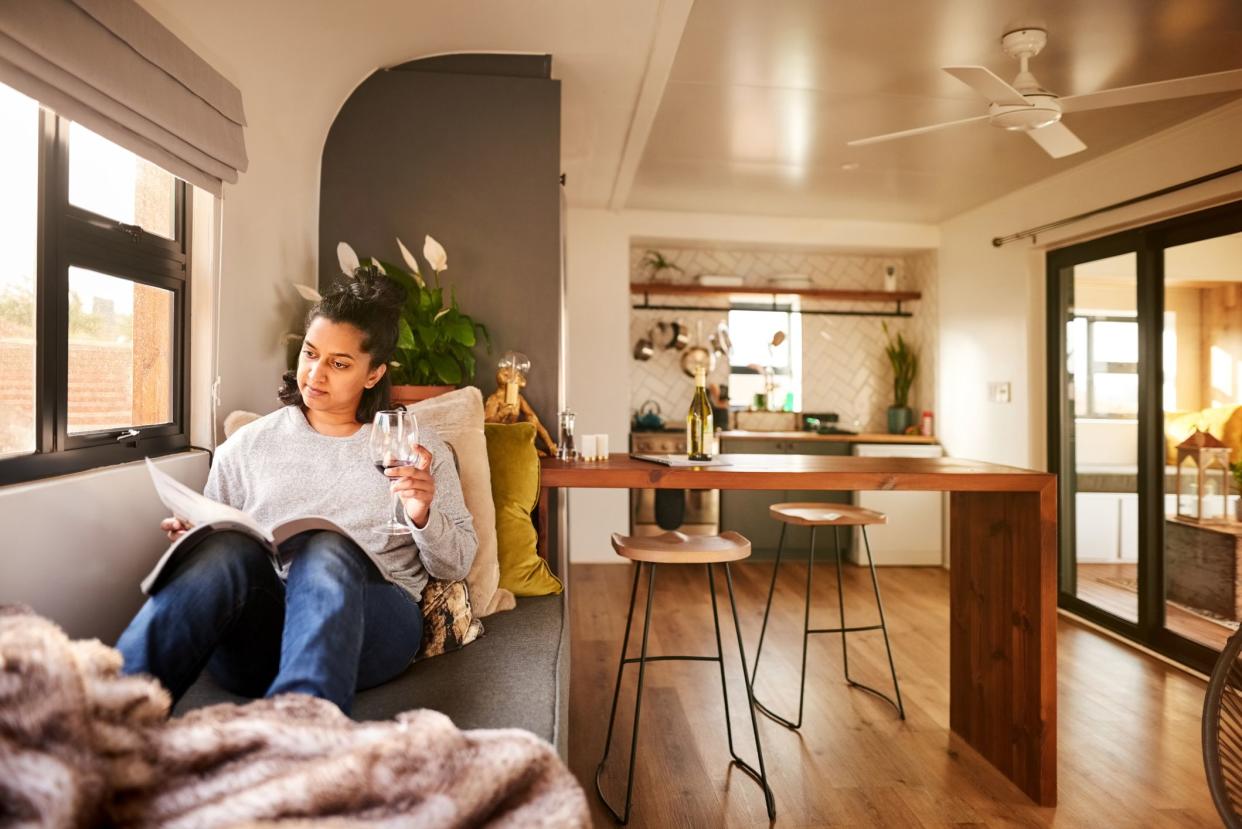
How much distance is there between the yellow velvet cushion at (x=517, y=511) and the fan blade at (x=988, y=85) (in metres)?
1.60

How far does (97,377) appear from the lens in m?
1.86

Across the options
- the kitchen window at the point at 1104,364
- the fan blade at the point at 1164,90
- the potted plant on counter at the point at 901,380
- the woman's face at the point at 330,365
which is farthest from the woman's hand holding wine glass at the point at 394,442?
the potted plant on counter at the point at 901,380

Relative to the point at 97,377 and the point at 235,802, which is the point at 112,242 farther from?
the point at 235,802

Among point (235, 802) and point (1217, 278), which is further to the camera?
point (1217, 278)

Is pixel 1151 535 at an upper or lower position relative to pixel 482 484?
lower

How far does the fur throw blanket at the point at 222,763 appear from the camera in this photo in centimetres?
82

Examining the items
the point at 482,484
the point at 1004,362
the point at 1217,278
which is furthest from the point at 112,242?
the point at 1004,362

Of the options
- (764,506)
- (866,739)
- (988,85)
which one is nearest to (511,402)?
(866,739)

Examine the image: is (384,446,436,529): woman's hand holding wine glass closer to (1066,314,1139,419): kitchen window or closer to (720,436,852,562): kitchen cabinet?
(1066,314,1139,419): kitchen window

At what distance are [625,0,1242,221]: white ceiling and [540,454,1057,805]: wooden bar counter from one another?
147cm

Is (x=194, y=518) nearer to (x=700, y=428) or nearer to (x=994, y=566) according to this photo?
(x=700, y=428)

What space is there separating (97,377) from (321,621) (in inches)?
41.8

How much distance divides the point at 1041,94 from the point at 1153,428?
194 centimetres

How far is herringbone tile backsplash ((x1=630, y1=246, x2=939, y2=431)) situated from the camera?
18.7ft
